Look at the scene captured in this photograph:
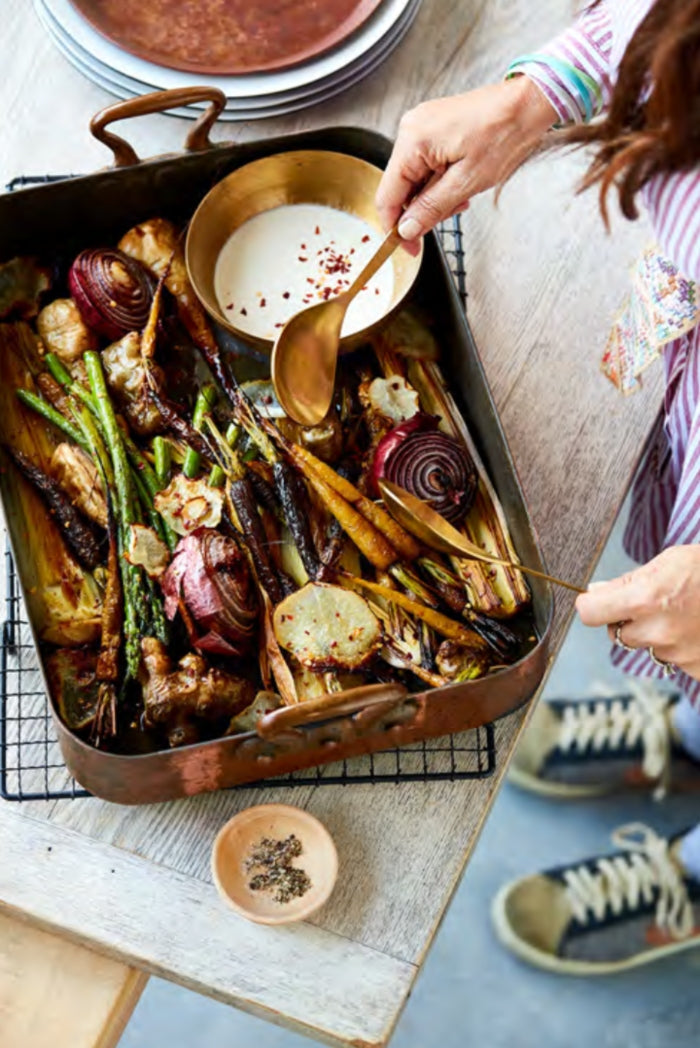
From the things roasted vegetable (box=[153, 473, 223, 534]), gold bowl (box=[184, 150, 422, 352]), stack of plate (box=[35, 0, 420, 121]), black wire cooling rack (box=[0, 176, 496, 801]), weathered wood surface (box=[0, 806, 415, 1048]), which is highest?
stack of plate (box=[35, 0, 420, 121])

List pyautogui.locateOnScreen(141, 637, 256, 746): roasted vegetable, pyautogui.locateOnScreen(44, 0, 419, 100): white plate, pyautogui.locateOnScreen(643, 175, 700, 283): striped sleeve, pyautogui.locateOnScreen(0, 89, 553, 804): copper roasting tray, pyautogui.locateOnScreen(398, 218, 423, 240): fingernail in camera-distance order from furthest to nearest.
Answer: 1. pyautogui.locateOnScreen(44, 0, 419, 100): white plate
2. pyautogui.locateOnScreen(398, 218, 423, 240): fingernail
3. pyautogui.locateOnScreen(141, 637, 256, 746): roasted vegetable
4. pyautogui.locateOnScreen(0, 89, 553, 804): copper roasting tray
5. pyautogui.locateOnScreen(643, 175, 700, 283): striped sleeve

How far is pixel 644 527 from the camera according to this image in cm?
202

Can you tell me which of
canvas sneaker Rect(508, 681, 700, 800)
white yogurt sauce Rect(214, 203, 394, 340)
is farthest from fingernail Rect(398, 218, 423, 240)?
canvas sneaker Rect(508, 681, 700, 800)

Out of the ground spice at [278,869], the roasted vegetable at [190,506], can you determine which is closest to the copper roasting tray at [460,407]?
the ground spice at [278,869]

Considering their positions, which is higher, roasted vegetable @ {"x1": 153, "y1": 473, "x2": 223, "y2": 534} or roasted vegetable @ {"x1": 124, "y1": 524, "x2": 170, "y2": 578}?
roasted vegetable @ {"x1": 153, "y1": 473, "x2": 223, "y2": 534}

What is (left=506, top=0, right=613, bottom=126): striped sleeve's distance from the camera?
1556 mm

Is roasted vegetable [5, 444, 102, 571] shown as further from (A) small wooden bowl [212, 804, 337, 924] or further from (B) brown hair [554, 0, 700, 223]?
(B) brown hair [554, 0, 700, 223]

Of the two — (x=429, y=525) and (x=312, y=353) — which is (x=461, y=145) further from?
(x=429, y=525)

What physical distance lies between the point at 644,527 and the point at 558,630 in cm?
34

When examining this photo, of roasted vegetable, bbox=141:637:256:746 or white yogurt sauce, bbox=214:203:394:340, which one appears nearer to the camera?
roasted vegetable, bbox=141:637:256:746

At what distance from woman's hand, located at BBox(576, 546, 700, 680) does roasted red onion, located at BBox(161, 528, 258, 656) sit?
0.46 meters

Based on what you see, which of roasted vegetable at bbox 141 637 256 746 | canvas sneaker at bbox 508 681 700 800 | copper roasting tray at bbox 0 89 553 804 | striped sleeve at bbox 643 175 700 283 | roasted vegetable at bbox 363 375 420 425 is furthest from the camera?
canvas sneaker at bbox 508 681 700 800

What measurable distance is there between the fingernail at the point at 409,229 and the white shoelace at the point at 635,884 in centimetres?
165

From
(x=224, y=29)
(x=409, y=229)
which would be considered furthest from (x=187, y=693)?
(x=224, y=29)
